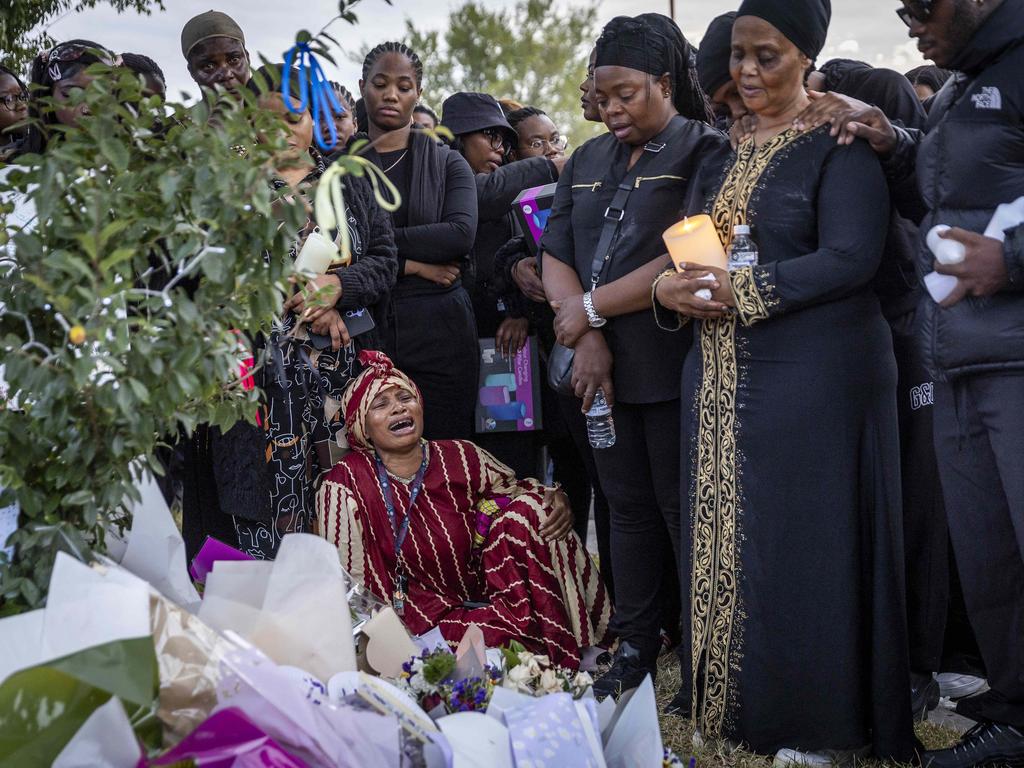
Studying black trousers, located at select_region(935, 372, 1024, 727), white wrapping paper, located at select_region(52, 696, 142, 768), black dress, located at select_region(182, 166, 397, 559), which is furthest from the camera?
black dress, located at select_region(182, 166, 397, 559)

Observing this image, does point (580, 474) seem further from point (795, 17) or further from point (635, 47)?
point (795, 17)

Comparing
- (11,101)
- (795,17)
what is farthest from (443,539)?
(11,101)

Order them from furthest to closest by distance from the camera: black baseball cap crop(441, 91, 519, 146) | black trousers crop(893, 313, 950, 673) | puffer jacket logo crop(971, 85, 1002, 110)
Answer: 1. black baseball cap crop(441, 91, 519, 146)
2. black trousers crop(893, 313, 950, 673)
3. puffer jacket logo crop(971, 85, 1002, 110)

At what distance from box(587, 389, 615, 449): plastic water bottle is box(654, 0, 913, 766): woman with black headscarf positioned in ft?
1.68

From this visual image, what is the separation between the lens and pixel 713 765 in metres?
3.10

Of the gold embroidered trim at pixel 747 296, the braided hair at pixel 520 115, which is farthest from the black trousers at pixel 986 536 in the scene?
the braided hair at pixel 520 115

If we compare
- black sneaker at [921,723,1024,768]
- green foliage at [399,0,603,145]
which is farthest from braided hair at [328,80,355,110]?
green foliage at [399,0,603,145]

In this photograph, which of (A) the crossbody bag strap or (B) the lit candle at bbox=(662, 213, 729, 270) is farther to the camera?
(A) the crossbody bag strap

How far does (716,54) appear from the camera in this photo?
354cm

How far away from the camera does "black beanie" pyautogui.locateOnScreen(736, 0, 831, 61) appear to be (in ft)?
9.89

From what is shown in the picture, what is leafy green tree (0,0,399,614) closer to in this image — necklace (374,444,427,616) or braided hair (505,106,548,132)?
necklace (374,444,427,616)

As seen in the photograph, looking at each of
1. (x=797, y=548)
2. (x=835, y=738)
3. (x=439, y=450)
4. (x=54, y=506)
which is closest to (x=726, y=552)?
(x=797, y=548)

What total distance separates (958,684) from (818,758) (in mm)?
968

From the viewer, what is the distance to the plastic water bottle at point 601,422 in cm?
356
